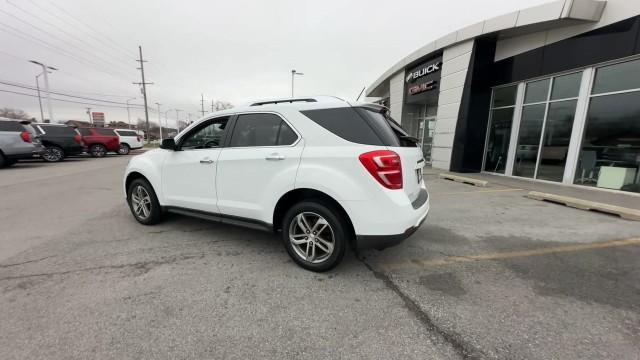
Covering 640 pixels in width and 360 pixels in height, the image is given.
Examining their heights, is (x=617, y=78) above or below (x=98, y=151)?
above

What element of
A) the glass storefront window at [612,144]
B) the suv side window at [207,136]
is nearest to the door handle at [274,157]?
the suv side window at [207,136]

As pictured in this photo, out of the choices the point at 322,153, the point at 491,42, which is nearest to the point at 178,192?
the point at 322,153

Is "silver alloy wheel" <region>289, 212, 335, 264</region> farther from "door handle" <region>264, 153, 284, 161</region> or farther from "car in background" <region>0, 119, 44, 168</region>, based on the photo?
"car in background" <region>0, 119, 44, 168</region>

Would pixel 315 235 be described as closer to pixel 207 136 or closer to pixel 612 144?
pixel 207 136

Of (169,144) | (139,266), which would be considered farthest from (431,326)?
(169,144)

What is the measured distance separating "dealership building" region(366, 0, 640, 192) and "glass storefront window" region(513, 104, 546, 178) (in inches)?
1.3

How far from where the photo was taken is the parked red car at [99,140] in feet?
54.3

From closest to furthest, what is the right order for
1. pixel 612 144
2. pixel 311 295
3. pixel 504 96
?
pixel 311 295
pixel 612 144
pixel 504 96

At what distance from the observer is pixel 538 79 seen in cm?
900

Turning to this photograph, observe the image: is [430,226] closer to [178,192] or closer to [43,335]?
[178,192]

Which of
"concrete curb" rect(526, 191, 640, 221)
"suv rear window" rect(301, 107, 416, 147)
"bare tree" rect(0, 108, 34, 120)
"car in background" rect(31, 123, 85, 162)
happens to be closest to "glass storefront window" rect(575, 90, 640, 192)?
"concrete curb" rect(526, 191, 640, 221)

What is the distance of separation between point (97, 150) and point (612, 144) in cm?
2470

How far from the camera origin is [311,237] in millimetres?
2805

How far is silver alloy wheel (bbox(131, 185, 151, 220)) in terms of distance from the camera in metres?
4.18
